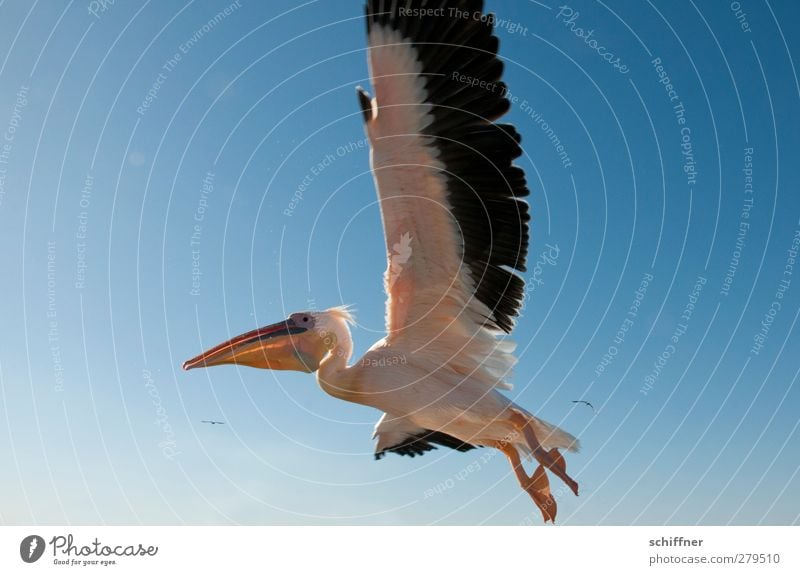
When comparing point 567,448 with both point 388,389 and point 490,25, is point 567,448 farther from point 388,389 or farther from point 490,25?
point 490,25

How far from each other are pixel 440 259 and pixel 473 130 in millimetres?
1643

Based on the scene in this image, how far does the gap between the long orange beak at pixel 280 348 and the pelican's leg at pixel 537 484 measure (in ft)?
9.64

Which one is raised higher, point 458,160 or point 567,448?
point 458,160

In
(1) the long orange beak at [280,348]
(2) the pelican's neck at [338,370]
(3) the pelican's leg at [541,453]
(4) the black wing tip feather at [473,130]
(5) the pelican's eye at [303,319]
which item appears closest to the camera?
(4) the black wing tip feather at [473,130]

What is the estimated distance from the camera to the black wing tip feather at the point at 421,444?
413 inches

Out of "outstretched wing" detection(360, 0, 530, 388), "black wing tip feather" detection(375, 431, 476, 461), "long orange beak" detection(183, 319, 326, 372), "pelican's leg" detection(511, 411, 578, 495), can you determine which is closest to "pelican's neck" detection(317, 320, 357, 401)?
"long orange beak" detection(183, 319, 326, 372)

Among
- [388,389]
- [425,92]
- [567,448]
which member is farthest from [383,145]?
[567,448]

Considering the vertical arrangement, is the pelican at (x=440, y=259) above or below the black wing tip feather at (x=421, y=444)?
above

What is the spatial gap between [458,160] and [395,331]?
242cm
